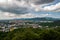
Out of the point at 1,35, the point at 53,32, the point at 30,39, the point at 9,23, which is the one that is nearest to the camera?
the point at 30,39

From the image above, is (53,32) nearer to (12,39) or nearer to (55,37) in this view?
(55,37)

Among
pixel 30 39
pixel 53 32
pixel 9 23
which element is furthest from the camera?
pixel 9 23

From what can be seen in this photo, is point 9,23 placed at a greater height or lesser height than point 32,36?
Result: greater

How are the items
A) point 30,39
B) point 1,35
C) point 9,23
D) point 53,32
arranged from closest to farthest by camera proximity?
1. point 30,39
2. point 53,32
3. point 1,35
4. point 9,23

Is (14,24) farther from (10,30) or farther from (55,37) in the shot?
(55,37)

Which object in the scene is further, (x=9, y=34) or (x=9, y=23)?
(x=9, y=23)

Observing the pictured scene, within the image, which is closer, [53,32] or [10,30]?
[53,32]

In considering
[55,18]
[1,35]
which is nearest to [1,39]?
[1,35]

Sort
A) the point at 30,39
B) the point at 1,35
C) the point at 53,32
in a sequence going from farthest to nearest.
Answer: the point at 1,35
the point at 53,32
the point at 30,39

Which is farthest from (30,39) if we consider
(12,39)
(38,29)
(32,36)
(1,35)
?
(1,35)
